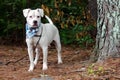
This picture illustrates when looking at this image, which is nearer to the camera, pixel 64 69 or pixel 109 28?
pixel 109 28

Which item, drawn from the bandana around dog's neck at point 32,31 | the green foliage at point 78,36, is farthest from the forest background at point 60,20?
the bandana around dog's neck at point 32,31

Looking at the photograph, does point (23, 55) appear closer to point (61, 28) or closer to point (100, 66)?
point (61, 28)

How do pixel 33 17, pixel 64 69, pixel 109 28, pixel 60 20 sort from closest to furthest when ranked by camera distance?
pixel 109 28
pixel 64 69
pixel 33 17
pixel 60 20

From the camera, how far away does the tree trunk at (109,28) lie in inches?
243

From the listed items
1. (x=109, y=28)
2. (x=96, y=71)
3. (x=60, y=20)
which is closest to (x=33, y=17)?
(x=109, y=28)

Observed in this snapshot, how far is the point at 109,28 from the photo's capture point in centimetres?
624

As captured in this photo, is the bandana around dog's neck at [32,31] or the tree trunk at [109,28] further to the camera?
the bandana around dog's neck at [32,31]

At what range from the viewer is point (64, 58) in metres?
8.38

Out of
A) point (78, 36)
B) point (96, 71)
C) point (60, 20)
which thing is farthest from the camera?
point (60, 20)

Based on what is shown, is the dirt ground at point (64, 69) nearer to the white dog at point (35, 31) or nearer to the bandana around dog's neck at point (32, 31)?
the white dog at point (35, 31)

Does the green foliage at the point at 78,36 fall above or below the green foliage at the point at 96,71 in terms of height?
below

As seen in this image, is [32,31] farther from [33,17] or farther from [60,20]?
[60,20]

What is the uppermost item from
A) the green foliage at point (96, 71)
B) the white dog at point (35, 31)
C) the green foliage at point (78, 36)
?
the white dog at point (35, 31)

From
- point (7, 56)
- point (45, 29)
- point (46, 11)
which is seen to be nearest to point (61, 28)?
point (46, 11)
